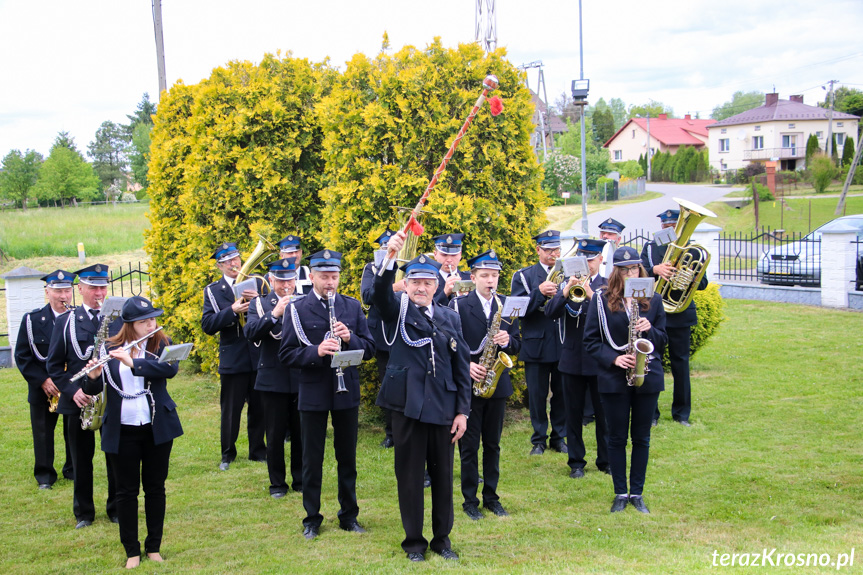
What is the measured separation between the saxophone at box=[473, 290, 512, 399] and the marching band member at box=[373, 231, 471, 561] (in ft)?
2.54

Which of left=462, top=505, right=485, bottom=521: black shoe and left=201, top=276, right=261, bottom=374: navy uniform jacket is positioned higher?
left=201, top=276, right=261, bottom=374: navy uniform jacket

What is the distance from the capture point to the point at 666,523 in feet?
19.3

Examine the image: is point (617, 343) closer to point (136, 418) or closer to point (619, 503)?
point (619, 503)

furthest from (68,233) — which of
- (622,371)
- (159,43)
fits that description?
(622,371)

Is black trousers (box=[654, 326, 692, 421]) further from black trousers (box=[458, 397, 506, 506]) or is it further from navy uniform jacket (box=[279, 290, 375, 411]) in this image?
navy uniform jacket (box=[279, 290, 375, 411])

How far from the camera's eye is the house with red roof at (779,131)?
63.9m

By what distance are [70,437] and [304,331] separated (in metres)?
2.21

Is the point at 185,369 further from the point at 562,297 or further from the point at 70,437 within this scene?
the point at 562,297

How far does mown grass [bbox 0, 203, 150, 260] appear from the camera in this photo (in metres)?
27.1

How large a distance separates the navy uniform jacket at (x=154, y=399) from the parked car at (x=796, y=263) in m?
14.8

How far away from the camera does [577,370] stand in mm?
7301

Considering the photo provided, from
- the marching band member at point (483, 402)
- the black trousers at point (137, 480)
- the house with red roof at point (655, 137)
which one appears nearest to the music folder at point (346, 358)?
the marching band member at point (483, 402)

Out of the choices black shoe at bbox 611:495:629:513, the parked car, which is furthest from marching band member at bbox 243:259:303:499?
the parked car

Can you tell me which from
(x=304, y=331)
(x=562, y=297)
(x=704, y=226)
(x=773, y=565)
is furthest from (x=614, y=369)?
(x=704, y=226)
